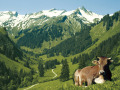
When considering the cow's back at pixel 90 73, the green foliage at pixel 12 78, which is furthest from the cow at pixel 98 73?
the green foliage at pixel 12 78

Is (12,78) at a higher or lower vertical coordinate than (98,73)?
lower

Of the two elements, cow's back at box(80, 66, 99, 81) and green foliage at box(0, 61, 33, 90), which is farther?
green foliage at box(0, 61, 33, 90)

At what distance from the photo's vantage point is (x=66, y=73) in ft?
333

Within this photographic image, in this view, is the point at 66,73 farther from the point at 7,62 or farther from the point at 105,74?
the point at 7,62

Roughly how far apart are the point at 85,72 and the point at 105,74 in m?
1.89

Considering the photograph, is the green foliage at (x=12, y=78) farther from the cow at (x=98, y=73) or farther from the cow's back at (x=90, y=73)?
the cow at (x=98, y=73)

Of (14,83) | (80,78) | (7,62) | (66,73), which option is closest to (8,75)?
(14,83)

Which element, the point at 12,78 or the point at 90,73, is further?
the point at 12,78

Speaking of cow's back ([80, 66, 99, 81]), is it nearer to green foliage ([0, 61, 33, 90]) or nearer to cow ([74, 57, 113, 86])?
cow ([74, 57, 113, 86])

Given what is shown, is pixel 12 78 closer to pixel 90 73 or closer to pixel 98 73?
pixel 90 73

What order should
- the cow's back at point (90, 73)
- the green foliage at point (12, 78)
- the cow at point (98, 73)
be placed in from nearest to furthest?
the cow at point (98, 73), the cow's back at point (90, 73), the green foliage at point (12, 78)

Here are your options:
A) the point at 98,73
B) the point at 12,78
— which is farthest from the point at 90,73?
the point at 12,78

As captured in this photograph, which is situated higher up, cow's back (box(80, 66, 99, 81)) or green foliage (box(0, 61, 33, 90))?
cow's back (box(80, 66, 99, 81))

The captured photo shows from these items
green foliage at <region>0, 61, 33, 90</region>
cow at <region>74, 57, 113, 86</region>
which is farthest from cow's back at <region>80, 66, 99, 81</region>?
green foliage at <region>0, 61, 33, 90</region>
